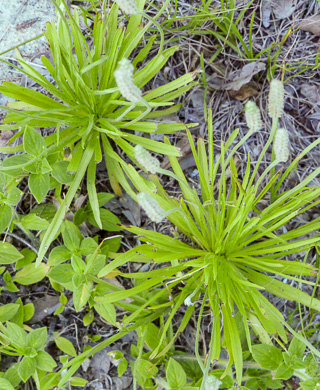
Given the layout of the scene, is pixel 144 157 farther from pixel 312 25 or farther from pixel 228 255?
pixel 312 25

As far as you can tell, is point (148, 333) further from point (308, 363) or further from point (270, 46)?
point (270, 46)

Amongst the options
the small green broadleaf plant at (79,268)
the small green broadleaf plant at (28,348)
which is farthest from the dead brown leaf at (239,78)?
the small green broadleaf plant at (28,348)

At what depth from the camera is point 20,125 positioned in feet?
5.36

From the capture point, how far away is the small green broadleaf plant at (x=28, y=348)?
165 centimetres

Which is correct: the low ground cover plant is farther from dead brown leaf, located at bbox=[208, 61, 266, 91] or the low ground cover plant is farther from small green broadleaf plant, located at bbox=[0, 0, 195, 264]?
dead brown leaf, located at bbox=[208, 61, 266, 91]

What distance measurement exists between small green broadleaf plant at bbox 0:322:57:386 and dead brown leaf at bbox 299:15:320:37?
200 centimetres

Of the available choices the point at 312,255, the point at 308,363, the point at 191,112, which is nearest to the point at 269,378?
the point at 308,363

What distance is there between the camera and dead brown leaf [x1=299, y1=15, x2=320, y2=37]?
A: 1.96m

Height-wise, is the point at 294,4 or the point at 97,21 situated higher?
the point at 97,21

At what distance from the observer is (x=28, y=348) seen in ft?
5.49

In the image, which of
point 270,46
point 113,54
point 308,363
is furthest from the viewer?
point 270,46

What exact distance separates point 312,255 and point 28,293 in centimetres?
151

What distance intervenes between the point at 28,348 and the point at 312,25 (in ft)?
6.96

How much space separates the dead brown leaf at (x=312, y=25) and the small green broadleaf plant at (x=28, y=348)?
2000 millimetres
